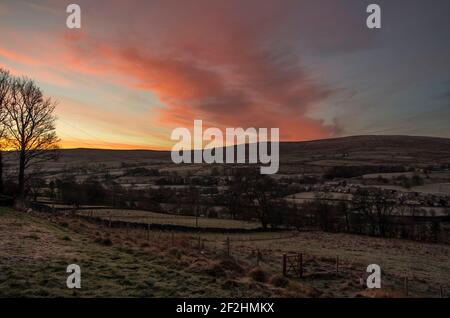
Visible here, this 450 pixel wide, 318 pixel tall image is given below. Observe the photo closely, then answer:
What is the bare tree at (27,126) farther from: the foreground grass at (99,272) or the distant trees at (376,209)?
the distant trees at (376,209)

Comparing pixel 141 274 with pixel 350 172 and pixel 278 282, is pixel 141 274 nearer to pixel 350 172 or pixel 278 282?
pixel 278 282

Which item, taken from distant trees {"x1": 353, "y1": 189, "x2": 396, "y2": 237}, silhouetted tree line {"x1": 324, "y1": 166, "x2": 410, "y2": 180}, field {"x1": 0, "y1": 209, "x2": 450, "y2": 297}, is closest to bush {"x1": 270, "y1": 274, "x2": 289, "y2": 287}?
field {"x1": 0, "y1": 209, "x2": 450, "y2": 297}

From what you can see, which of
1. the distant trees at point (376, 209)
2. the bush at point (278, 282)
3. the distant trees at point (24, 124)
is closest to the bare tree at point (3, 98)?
the distant trees at point (24, 124)

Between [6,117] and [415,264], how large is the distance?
4602 centimetres

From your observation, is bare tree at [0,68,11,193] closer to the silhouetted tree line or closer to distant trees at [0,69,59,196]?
distant trees at [0,69,59,196]

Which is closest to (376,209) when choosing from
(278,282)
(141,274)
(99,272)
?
(278,282)

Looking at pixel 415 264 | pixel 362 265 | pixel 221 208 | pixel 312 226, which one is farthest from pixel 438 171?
pixel 362 265

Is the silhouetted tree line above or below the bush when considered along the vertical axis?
above

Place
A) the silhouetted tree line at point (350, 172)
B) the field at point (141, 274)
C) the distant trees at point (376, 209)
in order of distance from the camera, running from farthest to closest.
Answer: the silhouetted tree line at point (350, 172)
the distant trees at point (376, 209)
the field at point (141, 274)
